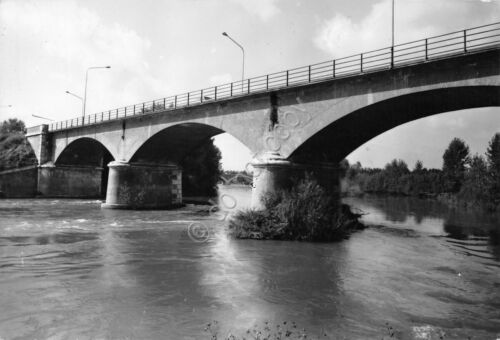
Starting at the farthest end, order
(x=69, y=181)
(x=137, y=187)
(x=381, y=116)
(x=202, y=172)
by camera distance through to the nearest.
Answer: (x=202, y=172) < (x=69, y=181) < (x=137, y=187) < (x=381, y=116)

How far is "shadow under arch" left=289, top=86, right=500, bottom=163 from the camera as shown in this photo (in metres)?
15.2

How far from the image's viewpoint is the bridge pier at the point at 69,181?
43469 millimetres

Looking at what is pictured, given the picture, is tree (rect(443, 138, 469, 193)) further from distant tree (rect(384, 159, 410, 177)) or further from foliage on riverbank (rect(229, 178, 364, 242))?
foliage on riverbank (rect(229, 178, 364, 242))

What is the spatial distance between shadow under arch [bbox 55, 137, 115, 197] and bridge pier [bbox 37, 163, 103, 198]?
0.49 meters

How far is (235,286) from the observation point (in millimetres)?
9820

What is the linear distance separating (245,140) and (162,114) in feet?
31.3

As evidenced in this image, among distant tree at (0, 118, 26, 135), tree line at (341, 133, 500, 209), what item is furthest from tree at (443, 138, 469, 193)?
distant tree at (0, 118, 26, 135)

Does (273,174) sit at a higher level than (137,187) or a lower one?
higher

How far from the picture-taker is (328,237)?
17922 mm

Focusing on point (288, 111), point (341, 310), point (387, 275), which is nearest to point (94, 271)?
point (341, 310)

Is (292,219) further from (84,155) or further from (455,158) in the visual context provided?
(455,158)

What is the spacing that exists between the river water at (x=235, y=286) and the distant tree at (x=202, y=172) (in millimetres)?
37919

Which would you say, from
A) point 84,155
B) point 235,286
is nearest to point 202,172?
point 84,155

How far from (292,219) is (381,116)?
685cm
